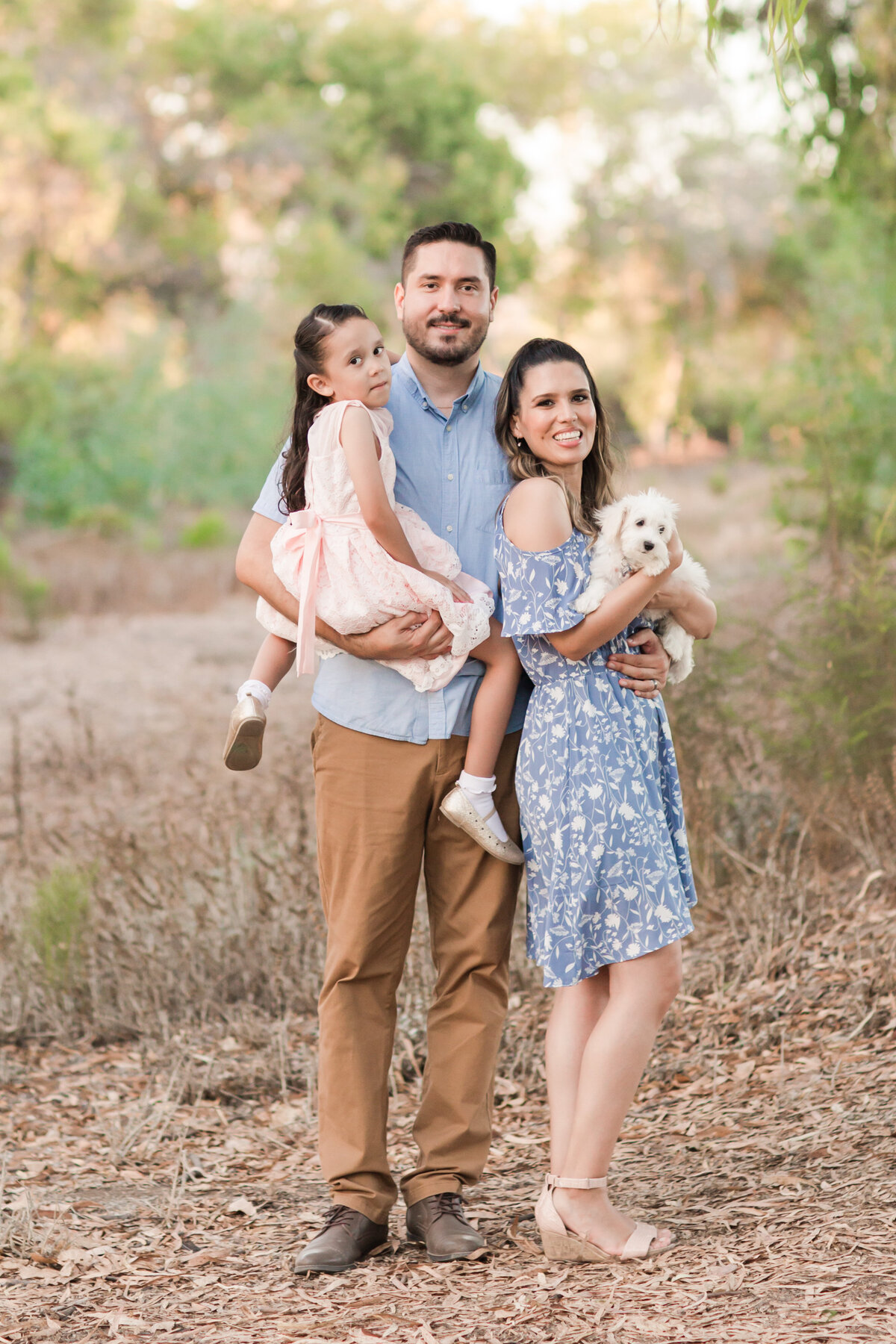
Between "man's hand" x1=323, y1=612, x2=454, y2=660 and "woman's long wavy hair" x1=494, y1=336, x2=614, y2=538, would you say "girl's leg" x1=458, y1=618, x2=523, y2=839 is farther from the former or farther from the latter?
"woman's long wavy hair" x1=494, y1=336, x2=614, y2=538

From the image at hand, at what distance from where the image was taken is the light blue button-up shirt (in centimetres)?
302

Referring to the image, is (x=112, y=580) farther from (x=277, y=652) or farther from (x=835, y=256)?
(x=835, y=256)

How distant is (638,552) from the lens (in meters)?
2.76

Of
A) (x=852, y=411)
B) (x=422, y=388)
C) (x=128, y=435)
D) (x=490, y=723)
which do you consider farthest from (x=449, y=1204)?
(x=128, y=435)

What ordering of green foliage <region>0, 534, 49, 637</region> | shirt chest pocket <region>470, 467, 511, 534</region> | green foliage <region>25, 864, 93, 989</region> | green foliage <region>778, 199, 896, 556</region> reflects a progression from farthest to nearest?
1. green foliage <region>0, 534, 49, 637</region>
2. green foliage <region>778, 199, 896, 556</region>
3. green foliage <region>25, 864, 93, 989</region>
4. shirt chest pocket <region>470, 467, 511, 534</region>

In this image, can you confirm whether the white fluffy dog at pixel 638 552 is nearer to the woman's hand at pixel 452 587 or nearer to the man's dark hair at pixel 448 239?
the woman's hand at pixel 452 587

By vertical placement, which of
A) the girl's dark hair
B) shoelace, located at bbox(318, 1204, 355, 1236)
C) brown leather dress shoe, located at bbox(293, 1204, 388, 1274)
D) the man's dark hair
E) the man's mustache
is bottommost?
brown leather dress shoe, located at bbox(293, 1204, 388, 1274)

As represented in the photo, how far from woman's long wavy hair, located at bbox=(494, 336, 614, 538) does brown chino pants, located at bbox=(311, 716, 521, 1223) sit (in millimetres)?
545

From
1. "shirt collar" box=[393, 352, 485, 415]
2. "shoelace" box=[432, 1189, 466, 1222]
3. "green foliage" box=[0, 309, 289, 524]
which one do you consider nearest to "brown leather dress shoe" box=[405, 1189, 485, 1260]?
"shoelace" box=[432, 1189, 466, 1222]

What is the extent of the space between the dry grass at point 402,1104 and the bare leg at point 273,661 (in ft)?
4.27

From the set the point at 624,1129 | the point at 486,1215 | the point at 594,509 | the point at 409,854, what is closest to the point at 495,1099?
the point at 624,1129

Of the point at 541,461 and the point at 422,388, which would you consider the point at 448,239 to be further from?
the point at 541,461

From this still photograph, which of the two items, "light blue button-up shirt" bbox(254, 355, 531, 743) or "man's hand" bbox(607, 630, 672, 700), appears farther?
"light blue button-up shirt" bbox(254, 355, 531, 743)

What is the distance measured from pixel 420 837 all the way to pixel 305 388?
3.36 ft
